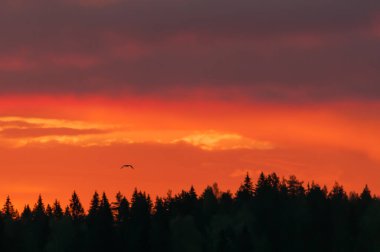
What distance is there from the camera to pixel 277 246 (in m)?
183

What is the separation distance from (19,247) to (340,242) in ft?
148

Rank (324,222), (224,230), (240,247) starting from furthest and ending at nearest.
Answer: (324,222) → (224,230) → (240,247)

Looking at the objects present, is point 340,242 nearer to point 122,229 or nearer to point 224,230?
point 224,230

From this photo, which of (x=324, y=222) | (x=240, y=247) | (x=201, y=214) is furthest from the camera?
(x=201, y=214)

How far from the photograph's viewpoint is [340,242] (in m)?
183

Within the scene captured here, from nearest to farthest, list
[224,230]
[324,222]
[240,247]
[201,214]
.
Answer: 1. [240,247]
2. [224,230]
3. [324,222]
4. [201,214]

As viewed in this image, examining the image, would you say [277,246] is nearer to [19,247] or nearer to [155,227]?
[155,227]

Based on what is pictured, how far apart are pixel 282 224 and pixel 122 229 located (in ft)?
77.1

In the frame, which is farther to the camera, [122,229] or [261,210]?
[261,210]

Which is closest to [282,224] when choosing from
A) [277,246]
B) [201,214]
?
[277,246]

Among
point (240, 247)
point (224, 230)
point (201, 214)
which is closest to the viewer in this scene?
point (240, 247)

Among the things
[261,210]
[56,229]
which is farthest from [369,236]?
[56,229]

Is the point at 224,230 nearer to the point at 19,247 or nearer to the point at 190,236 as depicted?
the point at 190,236

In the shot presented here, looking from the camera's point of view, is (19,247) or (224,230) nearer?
(224,230)
